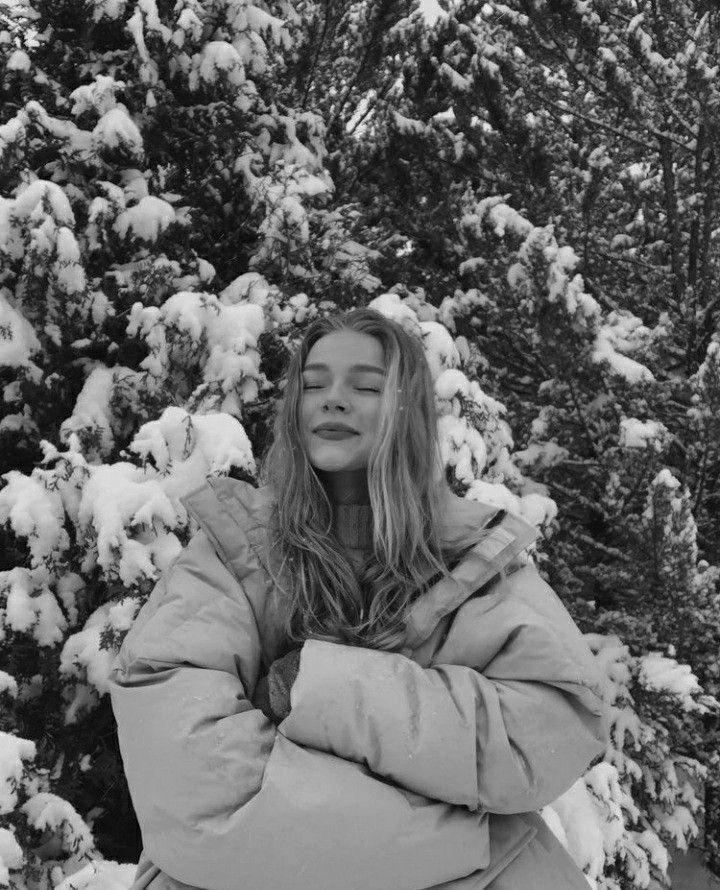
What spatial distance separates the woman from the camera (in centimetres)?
130

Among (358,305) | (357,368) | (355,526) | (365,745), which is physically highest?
(358,305)

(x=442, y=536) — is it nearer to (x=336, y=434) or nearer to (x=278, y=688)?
(x=336, y=434)

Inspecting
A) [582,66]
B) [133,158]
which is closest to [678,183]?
[582,66]

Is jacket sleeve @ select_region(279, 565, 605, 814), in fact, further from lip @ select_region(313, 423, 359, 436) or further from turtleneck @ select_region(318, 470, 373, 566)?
lip @ select_region(313, 423, 359, 436)

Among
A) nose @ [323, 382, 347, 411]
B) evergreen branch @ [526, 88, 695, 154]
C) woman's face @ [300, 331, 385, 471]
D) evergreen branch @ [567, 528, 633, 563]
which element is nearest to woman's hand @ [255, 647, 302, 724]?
woman's face @ [300, 331, 385, 471]

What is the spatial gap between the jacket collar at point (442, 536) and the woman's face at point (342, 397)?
179mm

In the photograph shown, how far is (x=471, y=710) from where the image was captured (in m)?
1.33

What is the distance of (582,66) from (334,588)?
5022 millimetres

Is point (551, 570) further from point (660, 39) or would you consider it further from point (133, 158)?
point (660, 39)

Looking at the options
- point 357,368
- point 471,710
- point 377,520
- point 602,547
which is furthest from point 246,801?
point 602,547

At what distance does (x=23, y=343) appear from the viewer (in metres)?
2.97

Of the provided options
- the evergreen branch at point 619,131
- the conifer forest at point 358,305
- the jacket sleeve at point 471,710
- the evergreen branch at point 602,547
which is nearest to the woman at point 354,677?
the jacket sleeve at point 471,710

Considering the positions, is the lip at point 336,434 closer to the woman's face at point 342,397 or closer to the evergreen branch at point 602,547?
the woman's face at point 342,397

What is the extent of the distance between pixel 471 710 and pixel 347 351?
823 millimetres
